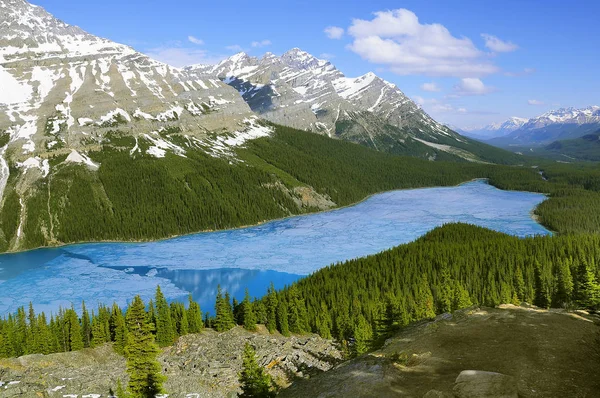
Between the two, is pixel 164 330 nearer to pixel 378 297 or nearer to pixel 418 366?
pixel 378 297

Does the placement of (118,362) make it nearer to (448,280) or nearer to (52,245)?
(448,280)

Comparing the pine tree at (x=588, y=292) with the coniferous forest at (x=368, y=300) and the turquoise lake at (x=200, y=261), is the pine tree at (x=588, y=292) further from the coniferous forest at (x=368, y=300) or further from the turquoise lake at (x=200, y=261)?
the turquoise lake at (x=200, y=261)

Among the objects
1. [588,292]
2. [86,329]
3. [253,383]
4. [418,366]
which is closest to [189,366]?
[253,383]

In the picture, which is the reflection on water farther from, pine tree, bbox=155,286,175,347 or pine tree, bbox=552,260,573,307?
pine tree, bbox=552,260,573,307

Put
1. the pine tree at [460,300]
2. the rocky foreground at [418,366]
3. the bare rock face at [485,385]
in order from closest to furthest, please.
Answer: the bare rock face at [485,385]
the rocky foreground at [418,366]
the pine tree at [460,300]

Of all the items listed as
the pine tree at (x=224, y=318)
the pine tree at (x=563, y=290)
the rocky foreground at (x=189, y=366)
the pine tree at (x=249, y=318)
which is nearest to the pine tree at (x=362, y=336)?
the rocky foreground at (x=189, y=366)

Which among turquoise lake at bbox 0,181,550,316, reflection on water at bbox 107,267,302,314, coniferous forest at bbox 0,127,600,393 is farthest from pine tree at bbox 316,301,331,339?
turquoise lake at bbox 0,181,550,316
